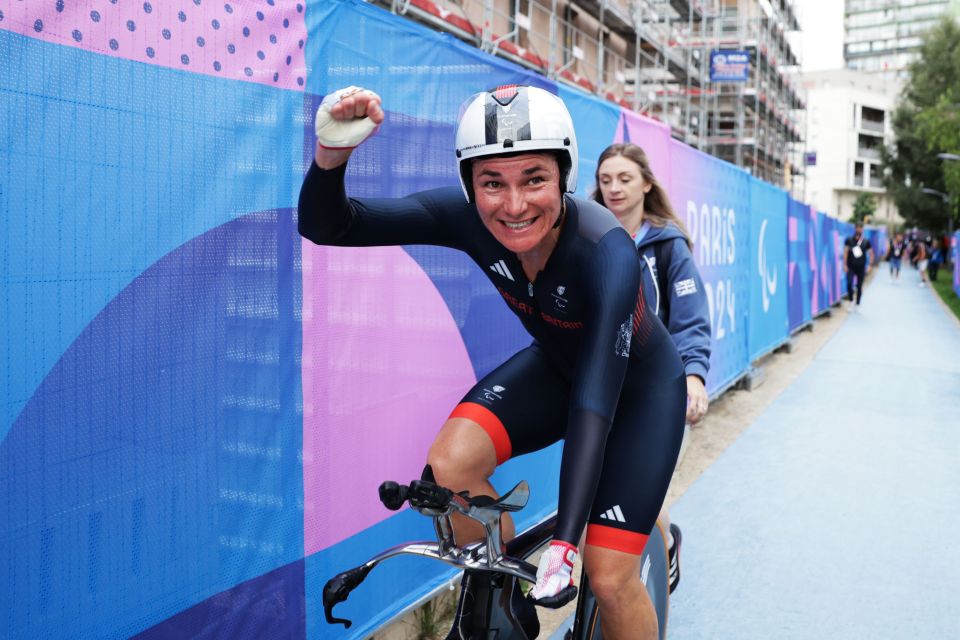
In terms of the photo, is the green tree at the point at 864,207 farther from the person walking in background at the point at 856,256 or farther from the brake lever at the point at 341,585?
the brake lever at the point at 341,585

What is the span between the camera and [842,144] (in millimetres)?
103125

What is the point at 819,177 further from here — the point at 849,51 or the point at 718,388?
the point at 718,388

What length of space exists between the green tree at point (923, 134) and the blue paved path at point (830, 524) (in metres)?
43.3

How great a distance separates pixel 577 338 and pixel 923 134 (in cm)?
5646

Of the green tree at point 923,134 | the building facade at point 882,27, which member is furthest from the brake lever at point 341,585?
the building facade at point 882,27

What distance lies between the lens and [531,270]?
8.15 feet

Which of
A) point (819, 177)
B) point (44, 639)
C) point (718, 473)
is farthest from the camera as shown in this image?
point (819, 177)

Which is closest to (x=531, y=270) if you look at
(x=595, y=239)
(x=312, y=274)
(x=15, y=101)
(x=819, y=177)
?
(x=595, y=239)

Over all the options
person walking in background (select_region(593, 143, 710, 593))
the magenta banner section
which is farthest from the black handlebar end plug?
person walking in background (select_region(593, 143, 710, 593))

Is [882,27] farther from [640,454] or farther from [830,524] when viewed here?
[640,454]

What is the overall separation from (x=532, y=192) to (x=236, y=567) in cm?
157

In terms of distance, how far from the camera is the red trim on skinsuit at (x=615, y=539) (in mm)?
2424

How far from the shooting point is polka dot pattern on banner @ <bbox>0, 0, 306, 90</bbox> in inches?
82.3

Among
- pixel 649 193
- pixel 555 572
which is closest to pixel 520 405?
pixel 555 572
